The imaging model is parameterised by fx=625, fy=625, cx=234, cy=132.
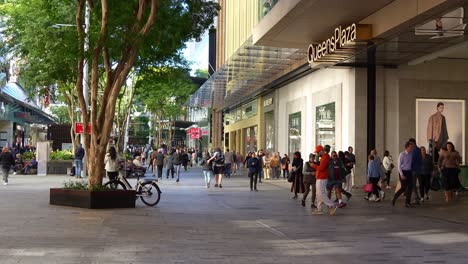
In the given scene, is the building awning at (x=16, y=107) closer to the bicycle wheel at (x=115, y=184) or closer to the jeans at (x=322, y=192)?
the bicycle wheel at (x=115, y=184)

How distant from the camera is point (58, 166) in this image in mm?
34406

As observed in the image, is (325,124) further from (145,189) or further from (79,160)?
(145,189)

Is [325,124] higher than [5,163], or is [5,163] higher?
[325,124]

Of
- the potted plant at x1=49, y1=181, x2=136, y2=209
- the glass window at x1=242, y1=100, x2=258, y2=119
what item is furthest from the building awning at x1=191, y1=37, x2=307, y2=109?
the potted plant at x1=49, y1=181, x2=136, y2=209

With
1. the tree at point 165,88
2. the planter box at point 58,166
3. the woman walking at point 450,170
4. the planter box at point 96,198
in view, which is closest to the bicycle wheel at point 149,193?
the planter box at point 96,198

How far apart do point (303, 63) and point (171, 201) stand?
11571 mm

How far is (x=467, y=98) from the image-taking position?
24.7 m

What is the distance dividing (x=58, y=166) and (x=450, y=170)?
2287cm

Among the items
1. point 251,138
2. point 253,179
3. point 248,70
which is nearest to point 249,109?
point 251,138

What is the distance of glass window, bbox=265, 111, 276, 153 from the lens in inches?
1542

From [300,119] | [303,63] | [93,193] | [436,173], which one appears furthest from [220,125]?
[93,193]

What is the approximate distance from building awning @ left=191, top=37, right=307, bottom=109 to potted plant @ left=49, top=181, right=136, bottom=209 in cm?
1195

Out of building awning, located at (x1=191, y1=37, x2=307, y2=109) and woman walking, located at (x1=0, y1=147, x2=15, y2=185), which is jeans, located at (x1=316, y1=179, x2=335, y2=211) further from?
woman walking, located at (x1=0, y1=147, x2=15, y2=185)

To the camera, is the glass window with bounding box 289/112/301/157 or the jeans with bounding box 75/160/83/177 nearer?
the jeans with bounding box 75/160/83/177
